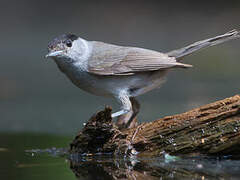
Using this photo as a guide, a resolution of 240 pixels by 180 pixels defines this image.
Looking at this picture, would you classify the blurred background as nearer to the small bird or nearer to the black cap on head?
the small bird

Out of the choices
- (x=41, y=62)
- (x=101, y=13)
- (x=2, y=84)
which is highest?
(x=101, y=13)

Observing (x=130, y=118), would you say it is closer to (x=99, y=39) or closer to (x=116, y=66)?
(x=116, y=66)

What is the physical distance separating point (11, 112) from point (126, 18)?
8410 millimetres

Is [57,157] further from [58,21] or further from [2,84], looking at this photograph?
[58,21]

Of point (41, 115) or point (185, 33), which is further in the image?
point (185, 33)

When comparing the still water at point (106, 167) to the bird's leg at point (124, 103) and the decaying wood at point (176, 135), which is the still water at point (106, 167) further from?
the bird's leg at point (124, 103)

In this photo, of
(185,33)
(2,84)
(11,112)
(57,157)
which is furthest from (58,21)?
(57,157)

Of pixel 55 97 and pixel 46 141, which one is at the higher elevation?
pixel 55 97

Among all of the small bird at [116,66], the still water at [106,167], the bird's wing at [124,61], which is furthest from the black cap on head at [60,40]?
A: the still water at [106,167]

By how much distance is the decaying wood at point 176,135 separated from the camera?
500 cm

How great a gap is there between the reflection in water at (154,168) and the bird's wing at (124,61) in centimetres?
122

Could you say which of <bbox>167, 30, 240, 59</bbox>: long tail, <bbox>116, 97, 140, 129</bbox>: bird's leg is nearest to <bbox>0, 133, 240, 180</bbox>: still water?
<bbox>116, 97, 140, 129</bbox>: bird's leg

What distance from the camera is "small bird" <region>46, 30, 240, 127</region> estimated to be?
6.03 metres

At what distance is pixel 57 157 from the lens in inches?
227
